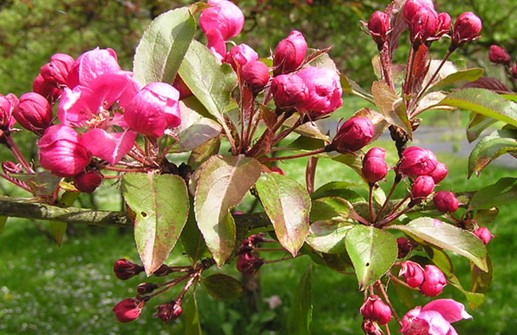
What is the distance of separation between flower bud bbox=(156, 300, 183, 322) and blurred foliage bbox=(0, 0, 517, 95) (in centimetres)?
294

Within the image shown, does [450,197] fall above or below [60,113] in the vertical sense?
below

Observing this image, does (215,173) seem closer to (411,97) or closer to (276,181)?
(276,181)

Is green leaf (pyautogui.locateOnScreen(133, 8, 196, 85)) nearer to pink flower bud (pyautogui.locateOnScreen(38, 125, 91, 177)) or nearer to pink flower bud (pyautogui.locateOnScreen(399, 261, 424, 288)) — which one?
pink flower bud (pyautogui.locateOnScreen(38, 125, 91, 177))

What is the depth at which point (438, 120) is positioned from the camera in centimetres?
2055

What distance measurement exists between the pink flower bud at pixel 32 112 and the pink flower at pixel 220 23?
0.32m

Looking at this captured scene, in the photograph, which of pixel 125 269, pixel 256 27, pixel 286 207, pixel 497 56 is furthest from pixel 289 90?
pixel 256 27

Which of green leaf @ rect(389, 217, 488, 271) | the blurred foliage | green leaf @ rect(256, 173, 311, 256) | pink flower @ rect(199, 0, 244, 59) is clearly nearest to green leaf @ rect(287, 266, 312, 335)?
green leaf @ rect(389, 217, 488, 271)

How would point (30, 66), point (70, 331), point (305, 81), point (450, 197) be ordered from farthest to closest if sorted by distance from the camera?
point (30, 66)
point (70, 331)
point (450, 197)
point (305, 81)

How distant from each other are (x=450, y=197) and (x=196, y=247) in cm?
47

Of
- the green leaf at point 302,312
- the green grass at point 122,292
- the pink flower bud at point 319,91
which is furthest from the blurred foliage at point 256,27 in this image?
the pink flower bud at point 319,91

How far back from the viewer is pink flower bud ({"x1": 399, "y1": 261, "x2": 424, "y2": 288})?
1038 mm

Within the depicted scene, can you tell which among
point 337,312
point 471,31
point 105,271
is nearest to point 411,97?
point 471,31

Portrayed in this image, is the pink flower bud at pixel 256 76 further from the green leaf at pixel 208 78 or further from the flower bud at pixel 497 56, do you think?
the flower bud at pixel 497 56

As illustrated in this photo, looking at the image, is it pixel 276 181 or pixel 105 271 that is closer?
pixel 276 181
